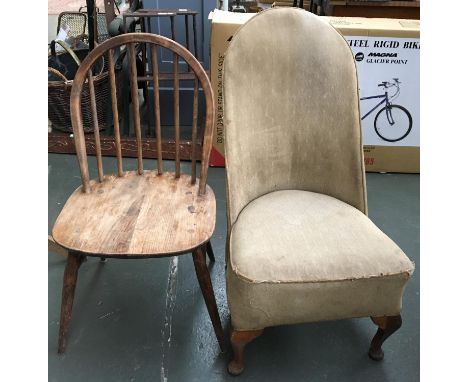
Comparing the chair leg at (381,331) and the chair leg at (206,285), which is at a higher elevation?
the chair leg at (206,285)

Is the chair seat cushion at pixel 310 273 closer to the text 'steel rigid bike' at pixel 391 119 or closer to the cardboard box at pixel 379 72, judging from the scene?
the cardboard box at pixel 379 72

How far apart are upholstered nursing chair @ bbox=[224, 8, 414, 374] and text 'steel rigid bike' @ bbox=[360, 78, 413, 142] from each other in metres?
1.06

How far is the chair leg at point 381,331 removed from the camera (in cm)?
124

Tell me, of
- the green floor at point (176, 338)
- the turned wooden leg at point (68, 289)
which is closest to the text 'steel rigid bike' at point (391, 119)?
the green floor at point (176, 338)

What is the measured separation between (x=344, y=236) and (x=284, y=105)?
45 cm

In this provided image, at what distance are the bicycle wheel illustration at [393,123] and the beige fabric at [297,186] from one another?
1.10m

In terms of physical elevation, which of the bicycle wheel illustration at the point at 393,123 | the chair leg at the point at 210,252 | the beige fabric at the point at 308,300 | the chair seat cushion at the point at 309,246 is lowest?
the chair leg at the point at 210,252

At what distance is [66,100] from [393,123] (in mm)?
1871

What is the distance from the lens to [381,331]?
1296mm

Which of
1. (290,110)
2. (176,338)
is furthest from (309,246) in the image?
(176,338)

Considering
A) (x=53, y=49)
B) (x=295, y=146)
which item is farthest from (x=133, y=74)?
(x=53, y=49)

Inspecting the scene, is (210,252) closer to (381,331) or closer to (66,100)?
(381,331)

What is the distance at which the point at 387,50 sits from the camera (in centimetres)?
221

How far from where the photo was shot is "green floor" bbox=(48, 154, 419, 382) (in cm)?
131
